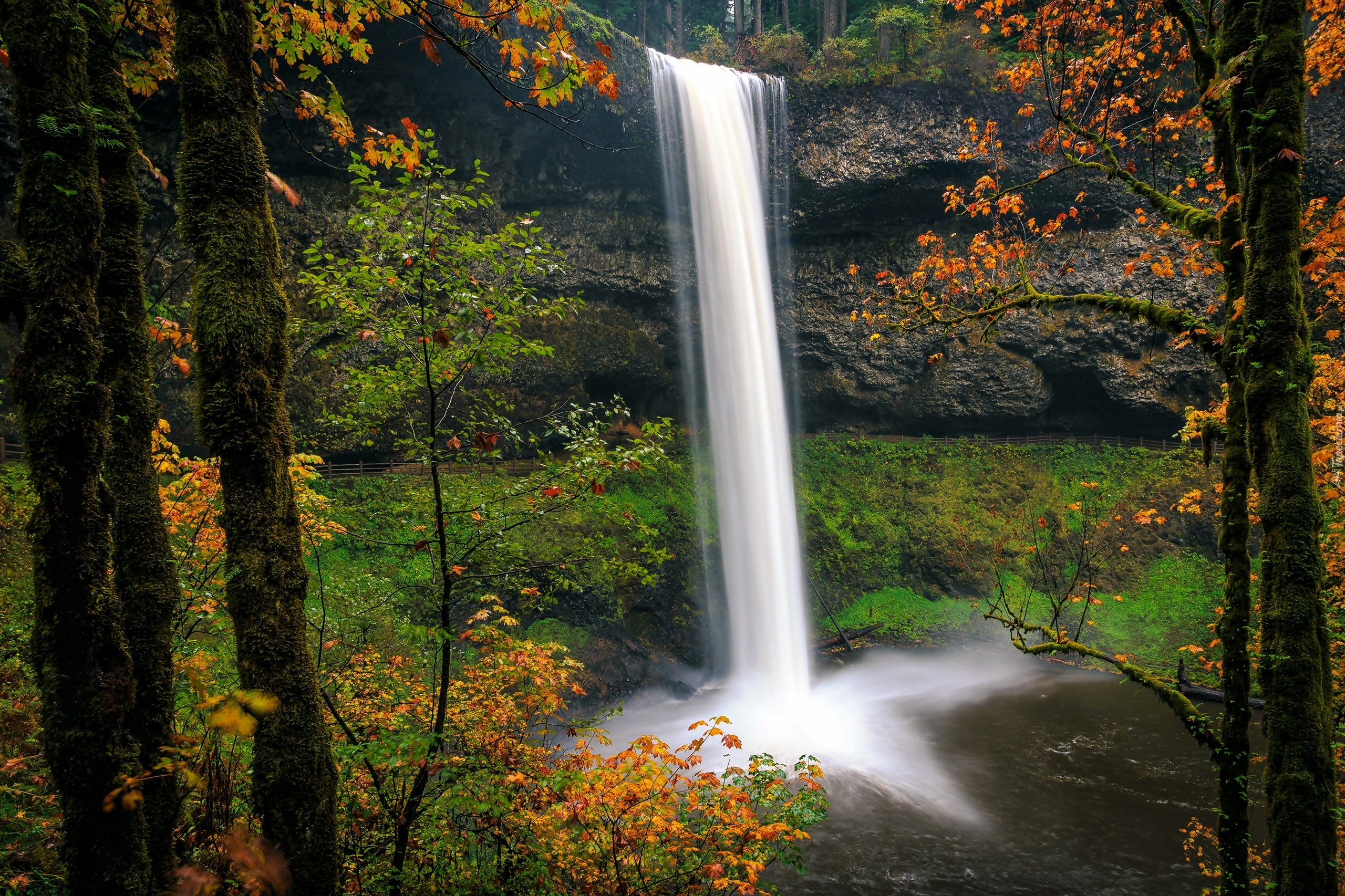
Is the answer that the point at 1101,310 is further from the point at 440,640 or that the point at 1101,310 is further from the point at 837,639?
the point at 837,639

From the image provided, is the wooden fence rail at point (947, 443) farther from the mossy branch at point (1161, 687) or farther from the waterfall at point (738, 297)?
the mossy branch at point (1161, 687)

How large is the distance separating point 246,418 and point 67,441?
1.77 feet

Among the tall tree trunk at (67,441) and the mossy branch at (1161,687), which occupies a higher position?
the tall tree trunk at (67,441)

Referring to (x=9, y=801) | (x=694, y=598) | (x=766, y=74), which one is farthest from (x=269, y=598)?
(x=766, y=74)

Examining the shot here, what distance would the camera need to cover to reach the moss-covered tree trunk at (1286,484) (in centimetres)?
282

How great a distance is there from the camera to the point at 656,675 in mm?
13945

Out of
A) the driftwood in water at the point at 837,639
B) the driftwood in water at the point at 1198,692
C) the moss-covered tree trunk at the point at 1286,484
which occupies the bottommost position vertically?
the driftwood in water at the point at 837,639

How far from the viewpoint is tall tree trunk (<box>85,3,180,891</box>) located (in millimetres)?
2586

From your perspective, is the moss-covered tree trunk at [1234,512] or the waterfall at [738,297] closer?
the moss-covered tree trunk at [1234,512]

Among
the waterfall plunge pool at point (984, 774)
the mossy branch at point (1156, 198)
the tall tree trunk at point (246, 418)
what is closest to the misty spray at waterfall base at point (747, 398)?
the waterfall plunge pool at point (984, 774)

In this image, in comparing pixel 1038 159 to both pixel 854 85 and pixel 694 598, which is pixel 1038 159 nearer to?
pixel 854 85

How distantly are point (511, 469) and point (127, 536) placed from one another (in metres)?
15.6

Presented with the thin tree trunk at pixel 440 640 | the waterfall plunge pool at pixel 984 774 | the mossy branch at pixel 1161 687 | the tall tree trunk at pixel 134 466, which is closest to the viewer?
the tall tree trunk at pixel 134 466

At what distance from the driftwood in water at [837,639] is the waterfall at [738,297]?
2.89 feet
